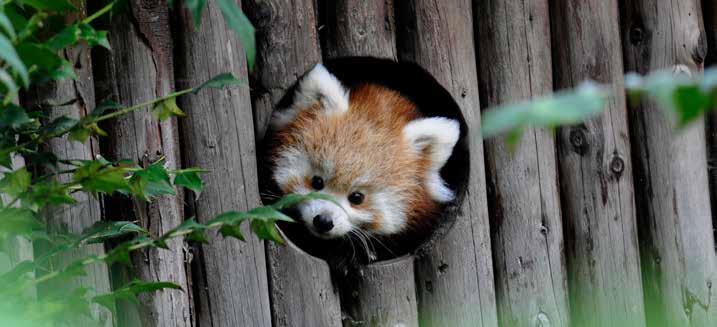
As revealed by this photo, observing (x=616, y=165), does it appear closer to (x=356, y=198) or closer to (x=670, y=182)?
(x=670, y=182)

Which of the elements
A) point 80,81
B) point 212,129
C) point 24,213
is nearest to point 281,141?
point 212,129

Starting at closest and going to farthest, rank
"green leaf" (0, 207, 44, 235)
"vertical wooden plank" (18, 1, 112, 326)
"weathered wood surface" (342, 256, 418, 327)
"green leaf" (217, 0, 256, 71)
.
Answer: "green leaf" (217, 0, 256, 71)
"green leaf" (0, 207, 44, 235)
"vertical wooden plank" (18, 1, 112, 326)
"weathered wood surface" (342, 256, 418, 327)

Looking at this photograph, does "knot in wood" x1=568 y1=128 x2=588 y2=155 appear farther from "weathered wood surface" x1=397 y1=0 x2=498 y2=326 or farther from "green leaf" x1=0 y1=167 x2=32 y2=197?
"green leaf" x1=0 y1=167 x2=32 y2=197

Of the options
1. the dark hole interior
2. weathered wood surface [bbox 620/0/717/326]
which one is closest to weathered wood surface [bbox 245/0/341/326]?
the dark hole interior

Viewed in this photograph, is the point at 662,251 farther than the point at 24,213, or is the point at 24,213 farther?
the point at 662,251

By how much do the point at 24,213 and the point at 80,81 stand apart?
3.82ft

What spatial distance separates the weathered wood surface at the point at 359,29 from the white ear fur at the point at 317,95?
0.60 feet

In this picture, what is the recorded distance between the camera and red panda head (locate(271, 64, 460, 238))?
13.5 ft

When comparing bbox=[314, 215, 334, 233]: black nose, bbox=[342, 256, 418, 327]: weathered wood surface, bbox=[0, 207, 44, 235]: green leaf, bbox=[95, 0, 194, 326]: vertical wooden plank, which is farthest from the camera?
bbox=[314, 215, 334, 233]: black nose

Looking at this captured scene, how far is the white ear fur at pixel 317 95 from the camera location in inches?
156

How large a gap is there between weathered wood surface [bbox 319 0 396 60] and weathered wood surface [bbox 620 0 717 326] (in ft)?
3.87

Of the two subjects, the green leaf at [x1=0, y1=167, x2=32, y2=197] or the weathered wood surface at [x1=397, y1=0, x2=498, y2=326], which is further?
the weathered wood surface at [x1=397, y1=0, x2=498, y2=326]

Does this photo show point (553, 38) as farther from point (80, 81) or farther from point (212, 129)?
point (80, 81)

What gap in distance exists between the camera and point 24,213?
2.03 metres
